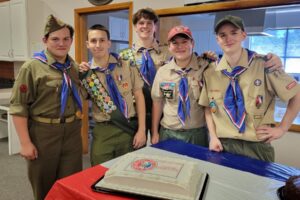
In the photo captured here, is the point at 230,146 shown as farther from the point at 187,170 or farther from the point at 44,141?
the point at 44,141

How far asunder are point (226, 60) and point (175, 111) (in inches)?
19.8

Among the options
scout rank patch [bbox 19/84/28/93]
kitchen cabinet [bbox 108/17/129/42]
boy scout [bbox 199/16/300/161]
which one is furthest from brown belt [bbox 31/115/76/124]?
kitchen cabinet [bbox 108/17/129/42]

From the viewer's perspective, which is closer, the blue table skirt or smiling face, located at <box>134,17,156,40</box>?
the blue table skirt

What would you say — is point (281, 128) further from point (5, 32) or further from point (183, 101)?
point (5, 32)

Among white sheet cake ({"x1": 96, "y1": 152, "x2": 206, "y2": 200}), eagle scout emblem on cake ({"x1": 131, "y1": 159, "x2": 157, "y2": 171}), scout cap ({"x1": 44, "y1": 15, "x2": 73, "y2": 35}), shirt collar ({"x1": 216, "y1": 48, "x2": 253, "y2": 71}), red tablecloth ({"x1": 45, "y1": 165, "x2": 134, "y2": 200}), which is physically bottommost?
red tablecloth ({"x1": 45, "y1": 165, "x2": 134, "y2": 200})

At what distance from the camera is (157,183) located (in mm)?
1130

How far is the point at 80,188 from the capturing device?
121cm

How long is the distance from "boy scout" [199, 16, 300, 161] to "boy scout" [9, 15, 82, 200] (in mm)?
1010

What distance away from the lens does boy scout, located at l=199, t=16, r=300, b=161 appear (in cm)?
169

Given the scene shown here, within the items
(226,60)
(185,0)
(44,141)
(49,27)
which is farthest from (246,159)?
(185,0)

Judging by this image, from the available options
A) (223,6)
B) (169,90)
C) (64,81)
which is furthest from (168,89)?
(223,6)

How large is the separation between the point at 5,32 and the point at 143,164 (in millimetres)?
4288

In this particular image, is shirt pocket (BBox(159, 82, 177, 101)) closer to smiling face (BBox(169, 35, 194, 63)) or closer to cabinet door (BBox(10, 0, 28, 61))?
smiling face (BBox(169, 35, 194, 63))

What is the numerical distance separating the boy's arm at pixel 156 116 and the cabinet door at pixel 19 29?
291 centimetres
